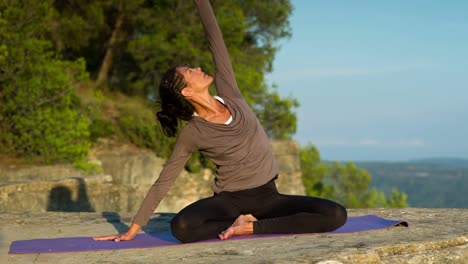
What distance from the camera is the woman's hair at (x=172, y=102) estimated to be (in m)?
4.50

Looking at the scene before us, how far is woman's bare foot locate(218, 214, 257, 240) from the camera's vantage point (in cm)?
460

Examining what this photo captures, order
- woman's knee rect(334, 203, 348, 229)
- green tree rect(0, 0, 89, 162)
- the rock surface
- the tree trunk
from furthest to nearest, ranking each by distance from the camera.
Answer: the tree trunk → green tree rect(0, 0, 89, 162) → woman's knee rect(334, 203, 348, 229) → the rock surface

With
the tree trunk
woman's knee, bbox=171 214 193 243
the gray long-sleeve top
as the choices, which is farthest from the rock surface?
the tree trunk

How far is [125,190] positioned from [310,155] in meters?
21.6

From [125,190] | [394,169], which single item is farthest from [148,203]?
[394,169]

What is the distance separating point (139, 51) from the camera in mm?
16469

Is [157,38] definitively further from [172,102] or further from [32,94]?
[172,102]

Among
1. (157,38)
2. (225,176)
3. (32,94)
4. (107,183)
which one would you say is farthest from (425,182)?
(225,176)

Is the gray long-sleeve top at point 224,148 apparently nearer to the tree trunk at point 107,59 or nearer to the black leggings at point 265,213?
the black leggings at point 265,213

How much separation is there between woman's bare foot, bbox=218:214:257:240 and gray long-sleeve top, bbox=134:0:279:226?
22cm

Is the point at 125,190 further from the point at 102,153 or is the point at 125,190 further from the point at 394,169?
the point at 394,169

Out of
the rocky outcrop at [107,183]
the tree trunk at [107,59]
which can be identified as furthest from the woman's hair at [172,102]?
the tree trunk at [107,59]

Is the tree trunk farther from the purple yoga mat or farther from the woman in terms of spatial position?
the woman

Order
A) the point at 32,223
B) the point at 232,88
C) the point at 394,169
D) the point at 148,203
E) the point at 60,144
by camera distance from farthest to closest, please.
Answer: the point at 394,169 → the point at 60,144 → the point at 32,223 → the point at 232,88 → the point at 148,203
